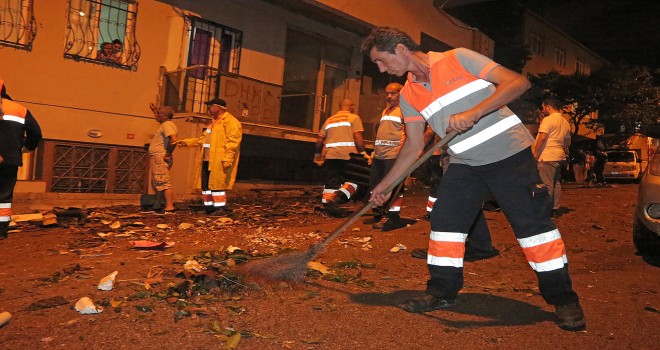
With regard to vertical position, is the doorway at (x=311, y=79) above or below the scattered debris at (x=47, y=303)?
above

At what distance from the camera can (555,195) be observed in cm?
768

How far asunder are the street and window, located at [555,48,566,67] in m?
28.8

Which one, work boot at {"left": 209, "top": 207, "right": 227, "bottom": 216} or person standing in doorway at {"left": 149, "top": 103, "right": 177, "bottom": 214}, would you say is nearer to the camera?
work boot at {"left": 209, "top": 207, "right": 227, "bottom": 216}

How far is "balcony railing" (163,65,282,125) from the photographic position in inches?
455

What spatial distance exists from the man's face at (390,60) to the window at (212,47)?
928 centimetres

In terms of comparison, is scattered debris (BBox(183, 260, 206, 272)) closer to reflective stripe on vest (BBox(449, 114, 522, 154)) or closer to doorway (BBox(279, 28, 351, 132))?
reflective stripe on vest (BBox(449, 114, 522, 154))

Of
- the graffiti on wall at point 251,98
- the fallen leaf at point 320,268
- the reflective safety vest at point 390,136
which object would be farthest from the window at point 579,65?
the fallen leaf at point 320,268

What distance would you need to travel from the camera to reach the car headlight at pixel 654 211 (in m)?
4.87

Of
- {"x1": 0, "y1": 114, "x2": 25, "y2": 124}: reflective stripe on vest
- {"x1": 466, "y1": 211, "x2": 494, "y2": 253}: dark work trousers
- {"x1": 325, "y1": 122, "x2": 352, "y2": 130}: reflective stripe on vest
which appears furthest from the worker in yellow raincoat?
{"x1": 466, "y1": 211, "x2": 494, "y2": 253}: dark work trousers

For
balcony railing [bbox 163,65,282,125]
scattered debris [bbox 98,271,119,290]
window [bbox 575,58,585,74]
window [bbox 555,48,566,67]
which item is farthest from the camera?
window [bbox 575,58,585,74]

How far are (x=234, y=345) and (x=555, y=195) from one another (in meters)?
6.34

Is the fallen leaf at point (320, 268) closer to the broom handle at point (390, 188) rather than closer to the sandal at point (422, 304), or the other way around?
the broom handle at point (390, 188)

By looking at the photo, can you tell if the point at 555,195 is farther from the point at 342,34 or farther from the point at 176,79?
the point at 342,34

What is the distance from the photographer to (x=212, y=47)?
12711 mm
